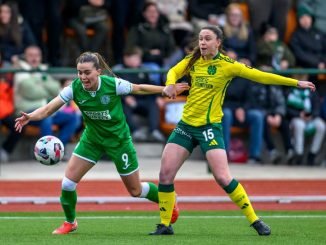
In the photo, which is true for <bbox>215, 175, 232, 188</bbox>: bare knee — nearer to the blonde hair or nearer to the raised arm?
the raised arm

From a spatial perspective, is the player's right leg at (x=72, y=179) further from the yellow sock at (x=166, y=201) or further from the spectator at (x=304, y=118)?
the spectator at (x=304, y=118)

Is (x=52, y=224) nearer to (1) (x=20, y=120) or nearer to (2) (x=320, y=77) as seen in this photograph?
(1) (x=20, y=120)

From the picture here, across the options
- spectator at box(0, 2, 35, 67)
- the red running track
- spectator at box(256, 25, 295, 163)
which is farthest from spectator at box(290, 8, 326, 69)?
spectator at box(0, 2, 35, 67)

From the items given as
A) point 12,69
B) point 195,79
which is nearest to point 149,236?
point 195,79

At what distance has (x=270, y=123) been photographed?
18000 mm

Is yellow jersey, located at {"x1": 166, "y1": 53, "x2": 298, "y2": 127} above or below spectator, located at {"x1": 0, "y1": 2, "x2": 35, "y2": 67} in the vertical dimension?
above

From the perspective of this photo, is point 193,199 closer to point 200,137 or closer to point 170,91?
point 200,137

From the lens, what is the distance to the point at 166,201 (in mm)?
11258

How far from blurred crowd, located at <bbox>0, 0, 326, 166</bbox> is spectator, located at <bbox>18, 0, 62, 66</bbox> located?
0.05ft

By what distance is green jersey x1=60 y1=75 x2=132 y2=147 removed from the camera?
36.6 ft

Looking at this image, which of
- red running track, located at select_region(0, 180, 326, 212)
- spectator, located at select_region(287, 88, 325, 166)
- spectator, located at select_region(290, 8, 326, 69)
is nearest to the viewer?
red running track, located at select_region(0, 180, 326, 212)

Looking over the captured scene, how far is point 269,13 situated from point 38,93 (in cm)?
480

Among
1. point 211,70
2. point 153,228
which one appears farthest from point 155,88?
point 153,228

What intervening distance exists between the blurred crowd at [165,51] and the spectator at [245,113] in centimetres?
2
